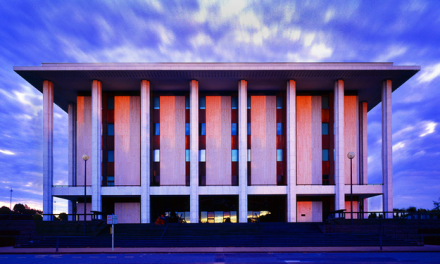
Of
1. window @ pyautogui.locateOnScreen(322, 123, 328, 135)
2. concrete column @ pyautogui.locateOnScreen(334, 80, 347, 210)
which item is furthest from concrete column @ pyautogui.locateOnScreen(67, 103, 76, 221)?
concrete column @ pyautogui.locateOnScreen(334, 80, 347, 210)

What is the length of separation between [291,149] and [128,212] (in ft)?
70.7

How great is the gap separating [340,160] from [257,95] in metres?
13.1

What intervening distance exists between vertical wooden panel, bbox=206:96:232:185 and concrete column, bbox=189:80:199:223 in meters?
3.76

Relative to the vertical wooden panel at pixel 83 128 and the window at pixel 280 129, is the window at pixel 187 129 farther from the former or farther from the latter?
the vertical wooden panel at pixel 83 128

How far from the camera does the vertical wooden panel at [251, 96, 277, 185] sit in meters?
45.3

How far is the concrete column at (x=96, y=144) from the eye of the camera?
40.6m

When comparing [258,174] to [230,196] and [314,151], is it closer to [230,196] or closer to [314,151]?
[230,196]

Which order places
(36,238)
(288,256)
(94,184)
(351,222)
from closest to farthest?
1. (288,256)
2. (36,238)
3. (351,222)
4. (94,184)

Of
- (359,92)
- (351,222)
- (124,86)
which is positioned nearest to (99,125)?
(124,86)

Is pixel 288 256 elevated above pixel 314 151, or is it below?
below

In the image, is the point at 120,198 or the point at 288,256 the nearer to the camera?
the point at 288,256

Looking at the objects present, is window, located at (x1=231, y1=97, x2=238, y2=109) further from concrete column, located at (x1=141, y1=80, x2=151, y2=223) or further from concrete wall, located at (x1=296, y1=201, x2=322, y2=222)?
concrete wall, located at (x1=296, y1=201, x2=322, y2=222)

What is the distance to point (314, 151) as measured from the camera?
45594 millimetres

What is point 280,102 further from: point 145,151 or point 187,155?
point 145,151
